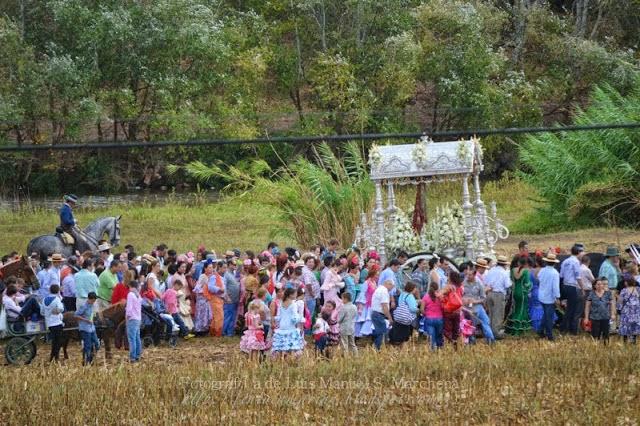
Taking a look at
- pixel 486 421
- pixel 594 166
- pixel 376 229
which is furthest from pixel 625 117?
pixel 486 421

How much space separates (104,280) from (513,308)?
256 inches

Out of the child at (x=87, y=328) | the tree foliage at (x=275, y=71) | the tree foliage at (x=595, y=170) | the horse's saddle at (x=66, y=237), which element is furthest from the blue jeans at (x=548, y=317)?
the tree foliage at (x=275, y=71)

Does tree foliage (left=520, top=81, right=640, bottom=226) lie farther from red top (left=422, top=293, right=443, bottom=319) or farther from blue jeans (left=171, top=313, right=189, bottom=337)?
blue jeans (left=171, top=313, right=189, bottom=337)

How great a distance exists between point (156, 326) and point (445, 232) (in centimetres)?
565

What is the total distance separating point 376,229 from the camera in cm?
2466

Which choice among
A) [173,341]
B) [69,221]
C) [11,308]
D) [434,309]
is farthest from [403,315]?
[69,221]

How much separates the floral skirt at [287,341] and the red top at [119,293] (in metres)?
3.08

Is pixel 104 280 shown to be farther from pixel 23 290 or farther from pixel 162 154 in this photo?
pixel 162 154

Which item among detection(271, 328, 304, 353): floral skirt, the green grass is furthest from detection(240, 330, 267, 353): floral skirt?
the green grass

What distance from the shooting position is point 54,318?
19562 mm

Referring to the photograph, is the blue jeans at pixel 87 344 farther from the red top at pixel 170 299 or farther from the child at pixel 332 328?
the child at pixel 332 328

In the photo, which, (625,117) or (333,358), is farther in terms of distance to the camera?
(625,117)

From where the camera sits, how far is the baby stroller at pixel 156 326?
21.1 metres

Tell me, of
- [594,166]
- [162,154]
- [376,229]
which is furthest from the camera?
[162,154]
